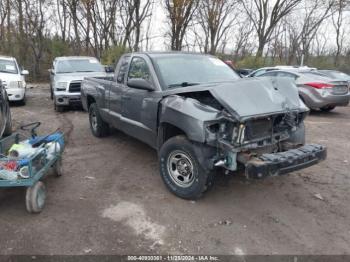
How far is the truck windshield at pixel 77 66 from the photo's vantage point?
439 inches

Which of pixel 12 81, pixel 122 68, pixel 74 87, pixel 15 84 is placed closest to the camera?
pixel 122 68

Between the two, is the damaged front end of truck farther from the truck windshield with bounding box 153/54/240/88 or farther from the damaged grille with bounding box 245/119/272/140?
the truck windshield with bounding box 153/54/240/88

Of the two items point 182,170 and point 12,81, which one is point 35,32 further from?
point 182,170

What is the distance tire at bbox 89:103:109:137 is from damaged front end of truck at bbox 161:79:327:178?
3067 mm

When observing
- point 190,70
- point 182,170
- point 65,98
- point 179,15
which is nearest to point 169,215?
point 182,170

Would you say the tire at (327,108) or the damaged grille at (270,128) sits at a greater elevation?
the damaged grille at (270,128)

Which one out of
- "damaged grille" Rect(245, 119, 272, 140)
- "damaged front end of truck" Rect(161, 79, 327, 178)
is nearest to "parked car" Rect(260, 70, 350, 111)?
"damaged front end of truck" Rect(161, 79, 327, 178)

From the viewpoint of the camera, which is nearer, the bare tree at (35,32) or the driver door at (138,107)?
the driver door at (138,107)

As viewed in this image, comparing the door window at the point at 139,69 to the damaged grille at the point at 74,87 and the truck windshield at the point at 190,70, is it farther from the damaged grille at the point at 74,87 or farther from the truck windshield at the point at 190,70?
the damaged grille at the point at 74,87

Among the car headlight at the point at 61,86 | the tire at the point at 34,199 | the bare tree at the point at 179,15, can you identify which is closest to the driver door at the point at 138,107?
the tire at the point at 34,199

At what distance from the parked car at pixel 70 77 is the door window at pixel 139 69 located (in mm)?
4820

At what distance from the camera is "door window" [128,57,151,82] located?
5020 mm

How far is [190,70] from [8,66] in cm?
957

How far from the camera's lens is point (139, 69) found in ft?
17.4
